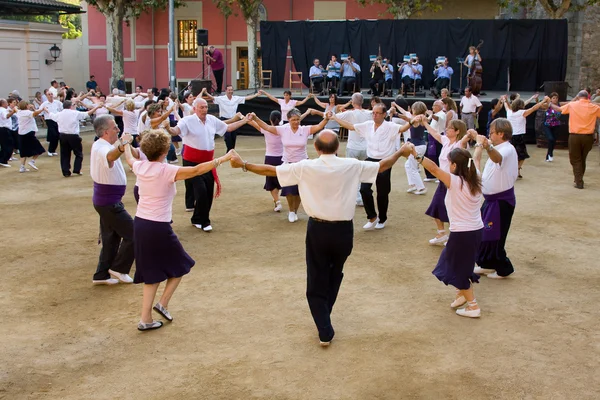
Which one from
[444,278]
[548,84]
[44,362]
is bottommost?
[44,362]

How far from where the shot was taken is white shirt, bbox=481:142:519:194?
6.69 meters

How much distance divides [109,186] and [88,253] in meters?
1.81

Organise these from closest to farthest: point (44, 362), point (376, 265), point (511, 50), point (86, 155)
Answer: point (44, 362) → point (376, 265) → point (86, 155) → point (511, 50)

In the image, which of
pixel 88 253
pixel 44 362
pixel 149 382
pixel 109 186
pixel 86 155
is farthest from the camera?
pixel 86 155

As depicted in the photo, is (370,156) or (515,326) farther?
(370,156)

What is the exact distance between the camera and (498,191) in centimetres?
680

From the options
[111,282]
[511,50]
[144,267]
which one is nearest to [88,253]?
[111,282]

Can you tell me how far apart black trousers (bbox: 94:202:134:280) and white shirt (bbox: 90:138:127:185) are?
26 cm

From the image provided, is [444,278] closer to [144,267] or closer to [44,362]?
[144,267]

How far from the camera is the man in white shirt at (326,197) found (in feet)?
16.4

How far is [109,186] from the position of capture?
21.8 feet

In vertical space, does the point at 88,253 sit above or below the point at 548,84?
below

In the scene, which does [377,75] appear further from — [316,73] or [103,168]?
[103,168]

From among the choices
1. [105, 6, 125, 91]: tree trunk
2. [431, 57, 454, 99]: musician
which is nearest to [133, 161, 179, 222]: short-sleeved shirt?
[431, 57, 454, 99]: musician
